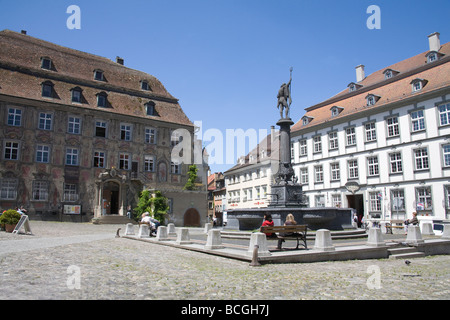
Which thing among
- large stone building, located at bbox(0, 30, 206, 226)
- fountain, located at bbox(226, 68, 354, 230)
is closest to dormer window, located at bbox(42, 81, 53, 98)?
large stone building, located at bbox(0, 30, 206, 226)

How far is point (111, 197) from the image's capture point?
35.8m

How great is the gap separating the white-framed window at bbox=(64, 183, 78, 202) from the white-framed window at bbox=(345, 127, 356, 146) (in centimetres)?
2710

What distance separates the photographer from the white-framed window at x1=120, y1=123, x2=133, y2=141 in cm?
3695

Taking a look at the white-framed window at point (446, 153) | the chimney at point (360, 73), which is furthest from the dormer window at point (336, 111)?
the white-framed window at point (446, 153)

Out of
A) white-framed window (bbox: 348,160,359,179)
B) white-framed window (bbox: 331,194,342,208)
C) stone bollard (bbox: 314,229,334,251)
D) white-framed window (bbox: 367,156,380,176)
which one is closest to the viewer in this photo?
stone bollard (bbox: 314,229,334,251)

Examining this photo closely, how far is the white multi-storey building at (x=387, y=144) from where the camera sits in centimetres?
2964

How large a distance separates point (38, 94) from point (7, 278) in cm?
2960

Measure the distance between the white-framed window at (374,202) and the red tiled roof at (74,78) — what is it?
20.5 meters

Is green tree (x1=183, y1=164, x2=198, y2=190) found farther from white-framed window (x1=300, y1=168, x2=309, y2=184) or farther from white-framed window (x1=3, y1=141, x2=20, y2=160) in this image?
white-framed window (x1=3, y1=141, x2=20, y2=160)

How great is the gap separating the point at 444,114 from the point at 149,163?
27183 millimetres

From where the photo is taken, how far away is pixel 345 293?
6.79 metres

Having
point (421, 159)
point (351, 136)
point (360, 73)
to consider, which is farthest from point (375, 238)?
point (360, 73)

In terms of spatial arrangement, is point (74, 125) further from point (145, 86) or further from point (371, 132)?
point (371, 132)
